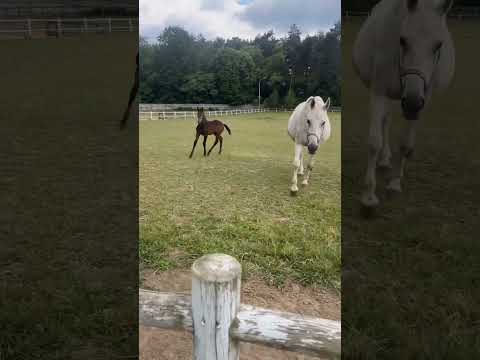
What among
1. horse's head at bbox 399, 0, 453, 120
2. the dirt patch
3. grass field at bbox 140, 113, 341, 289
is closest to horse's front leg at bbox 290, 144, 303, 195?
grass field at bbox 140, 113, 341, 289

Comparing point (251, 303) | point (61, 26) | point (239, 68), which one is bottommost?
point (251, 303)

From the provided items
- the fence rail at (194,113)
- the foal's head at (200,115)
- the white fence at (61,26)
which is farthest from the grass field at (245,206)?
the white fence at (61,26)

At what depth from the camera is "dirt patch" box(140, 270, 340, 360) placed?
3.68 ft

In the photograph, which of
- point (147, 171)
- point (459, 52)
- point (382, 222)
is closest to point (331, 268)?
point (382, 222)

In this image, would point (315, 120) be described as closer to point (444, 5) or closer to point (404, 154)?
point (404, 154)

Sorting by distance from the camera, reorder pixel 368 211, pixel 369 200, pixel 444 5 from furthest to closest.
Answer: pixel 368 211, pixel 369 200, pixel 444 5

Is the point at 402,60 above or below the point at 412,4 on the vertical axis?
below

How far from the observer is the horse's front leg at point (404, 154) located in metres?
1.41

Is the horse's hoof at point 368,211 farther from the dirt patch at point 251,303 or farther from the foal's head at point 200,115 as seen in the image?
the foal's head at point 200,115

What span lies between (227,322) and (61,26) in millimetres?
4632

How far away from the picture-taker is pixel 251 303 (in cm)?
140

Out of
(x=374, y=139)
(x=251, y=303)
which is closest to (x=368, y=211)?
(x=374, y=139)

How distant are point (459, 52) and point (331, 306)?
161 centimetres

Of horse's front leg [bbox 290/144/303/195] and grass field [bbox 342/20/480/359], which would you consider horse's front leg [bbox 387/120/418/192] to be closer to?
grass field [bbox 342/20/480/359]
